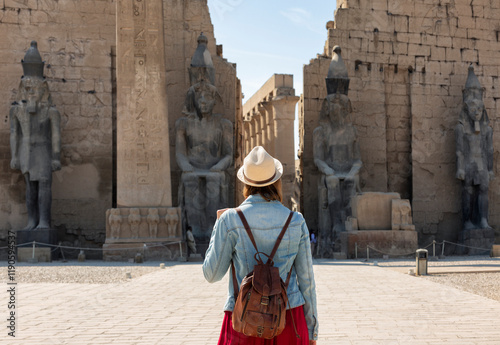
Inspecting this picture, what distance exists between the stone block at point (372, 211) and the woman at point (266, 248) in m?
9.43

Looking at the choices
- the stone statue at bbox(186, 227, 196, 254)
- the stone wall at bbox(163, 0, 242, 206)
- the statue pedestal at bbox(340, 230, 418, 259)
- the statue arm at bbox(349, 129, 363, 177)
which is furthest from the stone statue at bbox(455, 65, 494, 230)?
the stone statue at bbox(186, 227, 196, 254)

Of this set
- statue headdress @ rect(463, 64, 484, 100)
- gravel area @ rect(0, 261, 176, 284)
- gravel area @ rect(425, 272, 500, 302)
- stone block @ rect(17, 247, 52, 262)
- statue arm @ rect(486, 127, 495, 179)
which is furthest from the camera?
statue headdress @ rect(463, 64, 484, 100)

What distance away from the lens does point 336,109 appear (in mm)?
12930

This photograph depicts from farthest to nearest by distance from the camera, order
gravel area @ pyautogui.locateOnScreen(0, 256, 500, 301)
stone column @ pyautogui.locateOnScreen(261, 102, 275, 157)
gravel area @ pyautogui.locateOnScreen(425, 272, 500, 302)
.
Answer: stone column @ pyautogui.locateOnScreen(261, 102, 275, 157) < gravel area @ pyautogui.locateOnScreen(0, 256, 500, 301) < gravel area @ pyautogui.locateOnScreen(425, 272, 500, 302)

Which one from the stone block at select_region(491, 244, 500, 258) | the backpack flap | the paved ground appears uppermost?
the backpack flap

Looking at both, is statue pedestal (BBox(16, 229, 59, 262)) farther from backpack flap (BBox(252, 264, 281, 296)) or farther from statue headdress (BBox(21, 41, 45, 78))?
backpack flap (BBox(252, 264, 281, 296))

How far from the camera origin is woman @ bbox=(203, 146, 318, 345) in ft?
8.20

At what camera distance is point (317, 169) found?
14.3m

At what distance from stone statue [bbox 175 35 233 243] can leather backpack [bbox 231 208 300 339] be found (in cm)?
961

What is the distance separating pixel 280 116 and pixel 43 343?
509 inches

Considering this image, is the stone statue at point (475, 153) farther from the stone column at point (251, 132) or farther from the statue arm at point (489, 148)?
the stone column at point (251, 132)

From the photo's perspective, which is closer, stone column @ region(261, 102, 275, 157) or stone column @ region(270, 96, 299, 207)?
stone column @ region(270, 96, 299, 207)

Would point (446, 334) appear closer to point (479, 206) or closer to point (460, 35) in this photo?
point (479, 206)

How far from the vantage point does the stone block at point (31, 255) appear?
36.3ft
